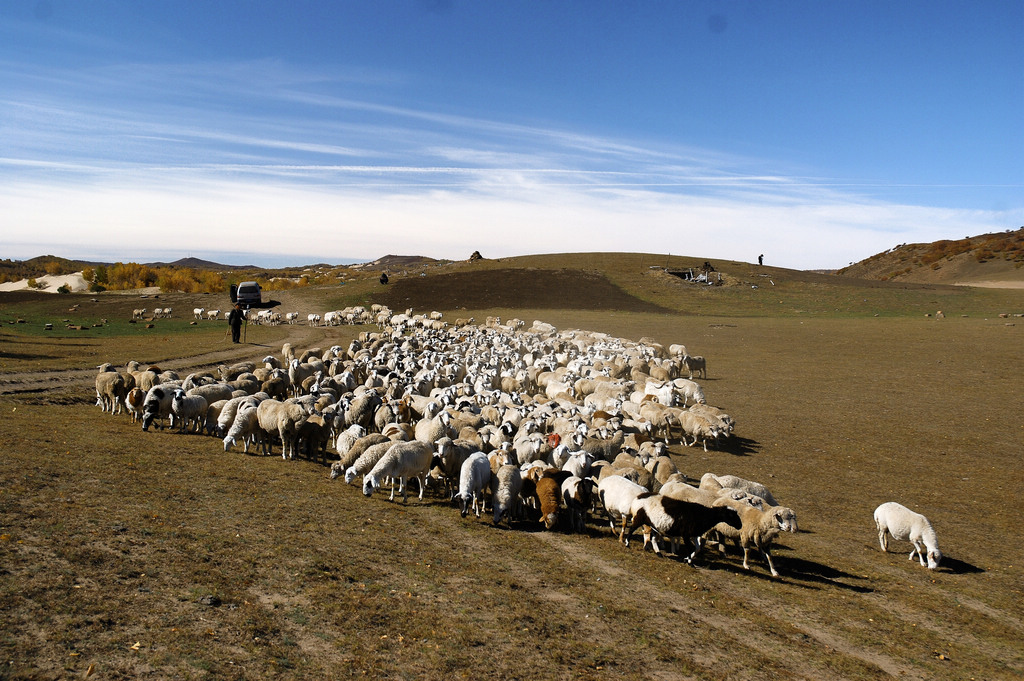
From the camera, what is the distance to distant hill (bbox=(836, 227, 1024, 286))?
339 ft

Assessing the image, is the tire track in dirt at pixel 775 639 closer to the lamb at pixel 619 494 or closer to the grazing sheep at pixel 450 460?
the lamb at pixel 619 494

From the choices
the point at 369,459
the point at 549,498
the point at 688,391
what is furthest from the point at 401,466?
the point at 688,391

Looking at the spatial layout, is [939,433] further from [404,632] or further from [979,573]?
[404,632]

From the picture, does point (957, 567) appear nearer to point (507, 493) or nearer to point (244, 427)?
point (507, 493)

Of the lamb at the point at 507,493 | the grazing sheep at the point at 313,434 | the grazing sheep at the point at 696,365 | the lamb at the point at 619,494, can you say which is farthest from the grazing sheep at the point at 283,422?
the grazing sheep at the point at 696,365

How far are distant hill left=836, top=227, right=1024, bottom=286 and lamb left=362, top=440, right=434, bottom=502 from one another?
101890mm

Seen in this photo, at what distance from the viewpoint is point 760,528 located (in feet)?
33.8

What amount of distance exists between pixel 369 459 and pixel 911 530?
1010 centimetres

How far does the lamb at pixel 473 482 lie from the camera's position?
11.8 m

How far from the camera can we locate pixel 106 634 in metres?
6.43

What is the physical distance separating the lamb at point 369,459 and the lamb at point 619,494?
4369 mm

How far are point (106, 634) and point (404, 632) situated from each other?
3.05m

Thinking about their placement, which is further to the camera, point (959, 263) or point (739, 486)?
point (959, 263)

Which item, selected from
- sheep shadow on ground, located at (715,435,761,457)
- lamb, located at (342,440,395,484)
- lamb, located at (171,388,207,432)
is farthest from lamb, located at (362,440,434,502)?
sheep shadow on ground, located at (715,435,761,457)
